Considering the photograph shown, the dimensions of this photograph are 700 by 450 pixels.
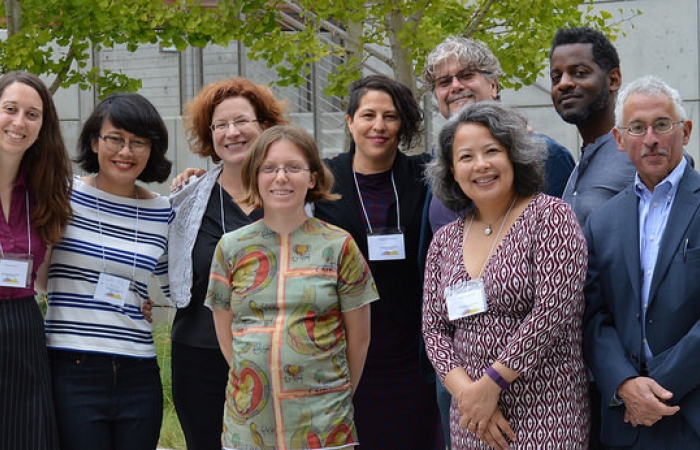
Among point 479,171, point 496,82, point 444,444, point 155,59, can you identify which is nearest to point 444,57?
point 496,82

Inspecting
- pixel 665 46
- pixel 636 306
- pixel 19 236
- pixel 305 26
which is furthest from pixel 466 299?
pixel 665 46

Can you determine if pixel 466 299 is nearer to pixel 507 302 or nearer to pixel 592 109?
pixel 507 302

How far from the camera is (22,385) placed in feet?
12.6

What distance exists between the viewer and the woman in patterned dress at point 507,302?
333 centimetres

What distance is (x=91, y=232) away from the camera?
4.15m

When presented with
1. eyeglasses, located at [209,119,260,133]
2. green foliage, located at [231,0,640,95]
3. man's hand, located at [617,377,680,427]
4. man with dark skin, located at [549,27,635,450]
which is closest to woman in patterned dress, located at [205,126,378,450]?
eyeglasses, located at [209,119,260,133]

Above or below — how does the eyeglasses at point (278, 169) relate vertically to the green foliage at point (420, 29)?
below

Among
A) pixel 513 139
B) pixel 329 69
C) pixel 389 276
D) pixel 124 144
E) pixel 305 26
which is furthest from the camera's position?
pixel 329 69

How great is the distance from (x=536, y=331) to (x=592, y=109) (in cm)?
147

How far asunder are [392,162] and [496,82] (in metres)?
0.64

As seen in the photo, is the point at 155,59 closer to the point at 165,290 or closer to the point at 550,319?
the point at 165,290

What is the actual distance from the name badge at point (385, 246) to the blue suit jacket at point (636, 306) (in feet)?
3.29

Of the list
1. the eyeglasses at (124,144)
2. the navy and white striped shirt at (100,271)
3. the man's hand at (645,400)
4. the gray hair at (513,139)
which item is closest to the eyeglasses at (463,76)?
the gray hair at (513,139)

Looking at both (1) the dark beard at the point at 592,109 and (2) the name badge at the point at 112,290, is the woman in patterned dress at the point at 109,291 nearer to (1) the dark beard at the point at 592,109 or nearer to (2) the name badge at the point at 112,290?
(2) the name badge at the point at 112,290
